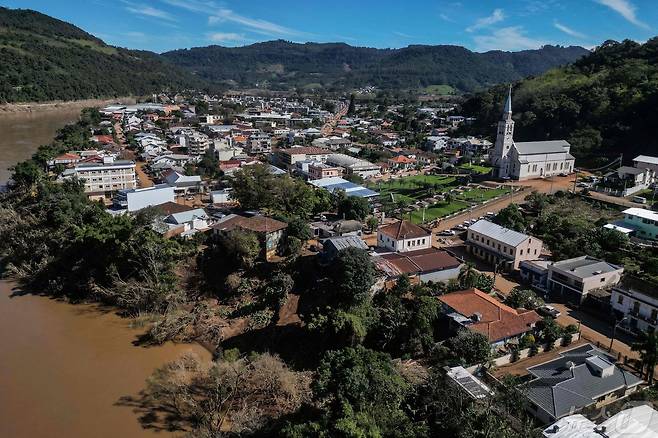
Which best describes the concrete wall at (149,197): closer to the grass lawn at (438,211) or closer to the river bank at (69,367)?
the river bank at (69,367)

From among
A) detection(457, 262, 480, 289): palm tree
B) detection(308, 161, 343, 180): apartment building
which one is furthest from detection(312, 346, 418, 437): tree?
detection(308, 161, 343, 180): apartment building

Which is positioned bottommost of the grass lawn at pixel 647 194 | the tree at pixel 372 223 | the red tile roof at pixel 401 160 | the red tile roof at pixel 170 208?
the tree at pixel 372 223

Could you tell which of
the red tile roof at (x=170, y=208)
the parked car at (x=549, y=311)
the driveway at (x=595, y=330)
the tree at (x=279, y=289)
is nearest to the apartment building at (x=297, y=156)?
the red tile roof at (x=170, y=208)

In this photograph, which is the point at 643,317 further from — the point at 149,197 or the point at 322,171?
the point at 149,197

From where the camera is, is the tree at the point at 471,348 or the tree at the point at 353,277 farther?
the tree at the point at 353,277

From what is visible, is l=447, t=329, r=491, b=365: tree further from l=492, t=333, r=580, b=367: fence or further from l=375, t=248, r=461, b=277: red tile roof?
l=375, t=248, r=461, b=277: red tile roof

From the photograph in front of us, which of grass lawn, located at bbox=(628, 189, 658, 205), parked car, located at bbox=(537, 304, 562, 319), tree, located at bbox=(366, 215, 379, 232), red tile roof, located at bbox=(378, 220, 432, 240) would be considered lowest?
parked car, located at bbox=(537, 304, 562, 319)

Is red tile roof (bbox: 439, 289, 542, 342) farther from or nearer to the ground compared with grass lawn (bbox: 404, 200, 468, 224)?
nearer to the ground
